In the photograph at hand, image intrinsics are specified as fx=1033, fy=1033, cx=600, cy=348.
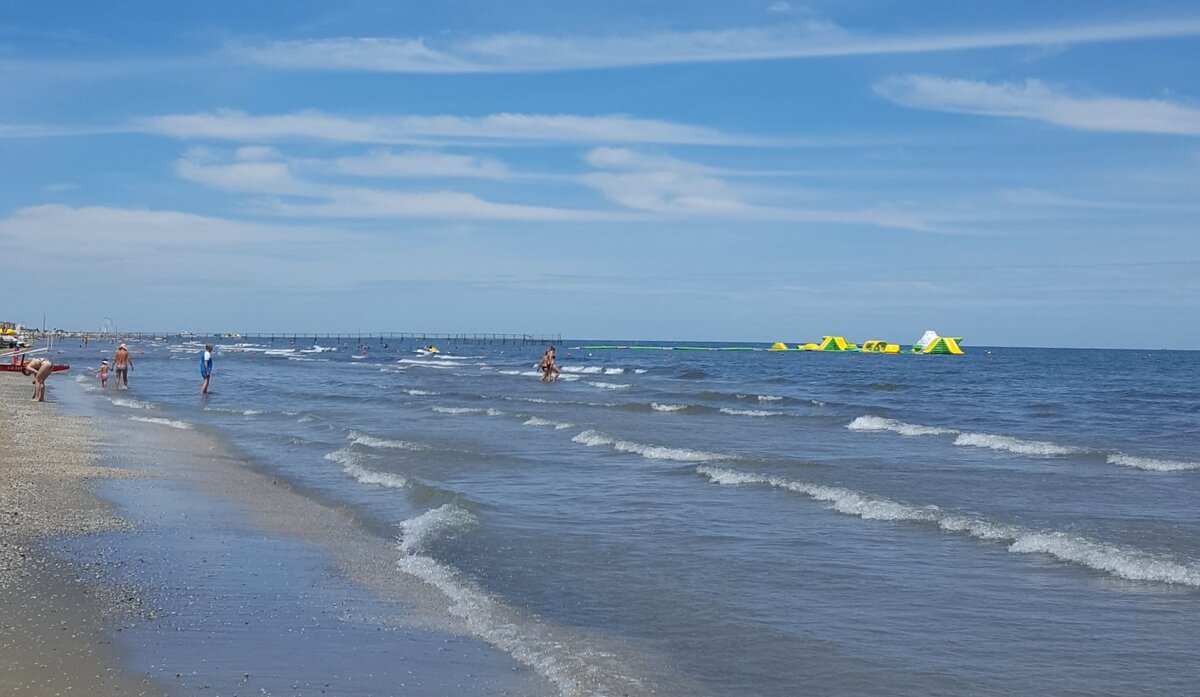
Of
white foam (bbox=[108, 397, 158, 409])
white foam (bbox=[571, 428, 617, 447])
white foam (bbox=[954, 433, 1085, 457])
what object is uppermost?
white foam (bbox=[954, 433, 1085, 457])

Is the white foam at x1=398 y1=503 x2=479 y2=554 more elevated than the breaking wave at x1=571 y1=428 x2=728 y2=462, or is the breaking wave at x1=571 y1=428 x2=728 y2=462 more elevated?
the breaking wave at x1=571 y1=428 x2=728 y2=462

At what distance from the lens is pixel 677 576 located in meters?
9.66

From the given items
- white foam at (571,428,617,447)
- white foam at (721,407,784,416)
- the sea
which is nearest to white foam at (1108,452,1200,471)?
the sea

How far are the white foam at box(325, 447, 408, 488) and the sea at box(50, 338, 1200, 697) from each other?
0.26 feet

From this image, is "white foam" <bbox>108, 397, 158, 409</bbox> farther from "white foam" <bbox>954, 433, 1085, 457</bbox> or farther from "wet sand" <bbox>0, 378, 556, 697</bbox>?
"white foam" <bbox>954, 433, 1085, 457</bbox>

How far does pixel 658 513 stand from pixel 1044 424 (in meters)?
20.3

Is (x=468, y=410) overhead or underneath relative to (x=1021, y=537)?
underneath

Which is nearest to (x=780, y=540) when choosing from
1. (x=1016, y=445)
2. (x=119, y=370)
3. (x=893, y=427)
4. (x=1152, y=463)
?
(x=1152, y=463)

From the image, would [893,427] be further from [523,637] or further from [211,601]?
[211,601]

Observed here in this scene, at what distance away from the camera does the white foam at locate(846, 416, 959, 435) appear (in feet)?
85.6

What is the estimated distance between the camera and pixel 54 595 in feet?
25.0

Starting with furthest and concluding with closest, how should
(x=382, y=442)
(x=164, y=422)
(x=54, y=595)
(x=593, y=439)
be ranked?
1. (x=164, y=422)
2. (x=593, y=439)
3. (x=382, y=442)
4. (x=54, y=595)

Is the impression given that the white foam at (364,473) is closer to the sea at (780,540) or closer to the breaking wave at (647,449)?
the sea at (780,540)

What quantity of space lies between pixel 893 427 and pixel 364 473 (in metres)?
15.8
